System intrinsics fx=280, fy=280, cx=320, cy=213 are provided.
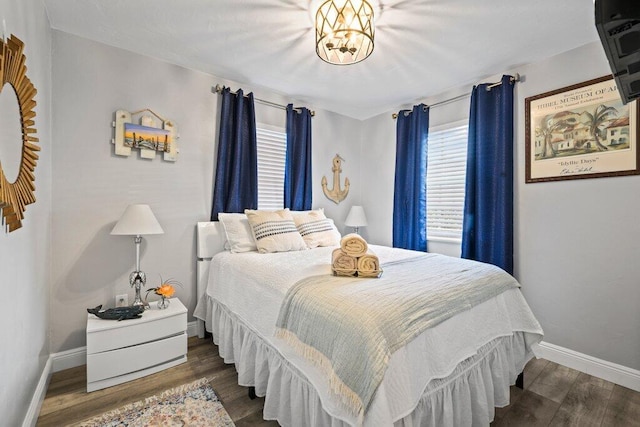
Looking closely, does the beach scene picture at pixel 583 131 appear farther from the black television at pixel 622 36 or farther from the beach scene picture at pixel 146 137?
the beach scene picture at pixel 146 137

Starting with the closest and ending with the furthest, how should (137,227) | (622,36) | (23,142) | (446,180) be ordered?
(622,36) < (23,142) < (137,227) < (446,180)

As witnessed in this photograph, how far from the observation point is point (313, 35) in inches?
85.2

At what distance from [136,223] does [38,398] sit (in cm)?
116

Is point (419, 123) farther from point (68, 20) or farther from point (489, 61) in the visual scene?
point (68, 20)

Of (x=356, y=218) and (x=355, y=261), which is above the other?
(x=356, y=218)

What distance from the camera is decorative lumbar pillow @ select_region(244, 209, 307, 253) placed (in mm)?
2566

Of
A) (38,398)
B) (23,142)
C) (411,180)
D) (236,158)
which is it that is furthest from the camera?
(411,180)

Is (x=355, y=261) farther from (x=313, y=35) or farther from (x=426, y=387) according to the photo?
(x=313, y=35)

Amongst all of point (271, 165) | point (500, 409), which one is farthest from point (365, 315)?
point (271, 165)

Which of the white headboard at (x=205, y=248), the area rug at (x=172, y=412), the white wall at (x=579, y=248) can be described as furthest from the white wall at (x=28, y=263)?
the white wall at (x=579, y=248)

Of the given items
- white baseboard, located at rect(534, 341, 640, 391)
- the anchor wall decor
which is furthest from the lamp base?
white baseboard, located at rect(534, 341, 640, 391)

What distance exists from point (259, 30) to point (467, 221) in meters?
2.57

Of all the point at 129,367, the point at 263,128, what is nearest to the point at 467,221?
the point at 263,128

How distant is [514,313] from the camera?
182cm
